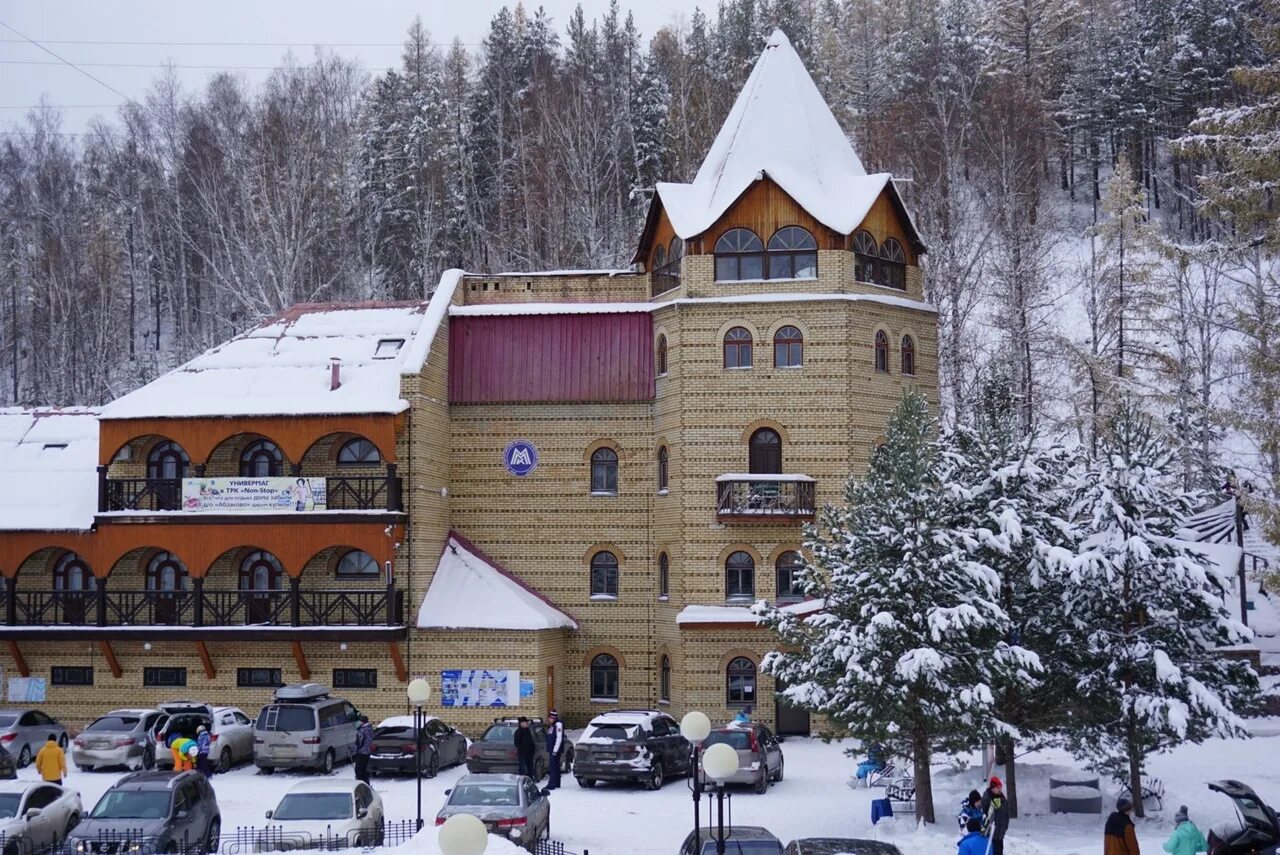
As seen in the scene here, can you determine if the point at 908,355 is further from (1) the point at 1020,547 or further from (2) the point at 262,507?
Result: (2) the point at 262,507

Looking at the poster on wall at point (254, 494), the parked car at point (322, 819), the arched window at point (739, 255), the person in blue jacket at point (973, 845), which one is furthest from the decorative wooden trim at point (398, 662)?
the person in blue jacket at point (973, 845)

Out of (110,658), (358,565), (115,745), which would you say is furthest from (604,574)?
(115,745)

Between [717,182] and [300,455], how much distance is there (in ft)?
41.0

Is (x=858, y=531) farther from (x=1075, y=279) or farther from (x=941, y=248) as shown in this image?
(x=1075, y=279)

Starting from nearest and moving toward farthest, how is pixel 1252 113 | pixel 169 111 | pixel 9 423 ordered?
pixel 1252 113 → pixel 9 423 → pixel 169 111

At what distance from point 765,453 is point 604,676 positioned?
7378mm

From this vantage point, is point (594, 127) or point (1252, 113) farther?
point (594, 127)

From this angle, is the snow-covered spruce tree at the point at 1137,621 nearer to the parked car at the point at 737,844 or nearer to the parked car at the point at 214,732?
the parked car at the point at 737,844

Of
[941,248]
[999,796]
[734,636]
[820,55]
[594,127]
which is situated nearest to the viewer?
[999,796]

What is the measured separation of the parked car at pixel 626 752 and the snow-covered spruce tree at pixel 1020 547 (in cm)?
679

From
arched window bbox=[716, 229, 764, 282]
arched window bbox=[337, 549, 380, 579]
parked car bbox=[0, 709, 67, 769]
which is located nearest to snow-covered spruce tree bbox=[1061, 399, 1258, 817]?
arched window bbox=[716, 229, 764, 282]

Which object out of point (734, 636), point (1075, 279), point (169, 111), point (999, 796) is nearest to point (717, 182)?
point (734, 636)

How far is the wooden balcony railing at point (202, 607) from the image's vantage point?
34.5 m

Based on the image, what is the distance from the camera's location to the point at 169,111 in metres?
63.5
